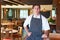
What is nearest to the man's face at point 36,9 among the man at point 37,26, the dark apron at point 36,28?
the man at point 37,26

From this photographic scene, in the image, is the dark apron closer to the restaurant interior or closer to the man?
the man

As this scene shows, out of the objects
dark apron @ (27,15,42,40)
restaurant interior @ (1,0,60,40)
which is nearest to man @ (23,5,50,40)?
dark apron @ (27,15,42,40)

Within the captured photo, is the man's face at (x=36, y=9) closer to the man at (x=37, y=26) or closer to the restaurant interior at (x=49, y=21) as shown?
the man at (x=37, y=26)

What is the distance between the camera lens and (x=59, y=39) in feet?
12.1

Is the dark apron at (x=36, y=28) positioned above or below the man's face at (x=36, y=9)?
below

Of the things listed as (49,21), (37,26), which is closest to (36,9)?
(37,26)

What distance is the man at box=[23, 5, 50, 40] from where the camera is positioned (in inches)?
134

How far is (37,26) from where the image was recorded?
346 cm

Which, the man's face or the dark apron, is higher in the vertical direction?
the man's face

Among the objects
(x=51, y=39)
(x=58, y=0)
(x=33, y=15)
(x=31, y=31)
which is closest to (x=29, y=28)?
(x=31, y=31)

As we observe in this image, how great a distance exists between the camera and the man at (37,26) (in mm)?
3408

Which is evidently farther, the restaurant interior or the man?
the restaurant interior

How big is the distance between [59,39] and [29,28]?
74cm

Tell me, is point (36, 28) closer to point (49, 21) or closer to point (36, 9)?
point (36, 9)
